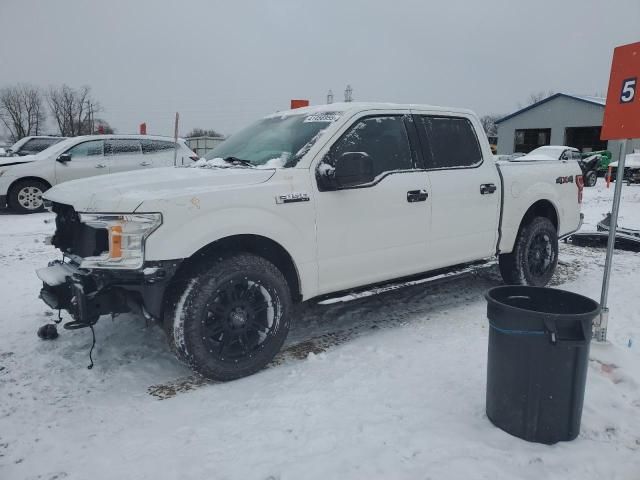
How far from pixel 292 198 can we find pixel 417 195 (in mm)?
1228

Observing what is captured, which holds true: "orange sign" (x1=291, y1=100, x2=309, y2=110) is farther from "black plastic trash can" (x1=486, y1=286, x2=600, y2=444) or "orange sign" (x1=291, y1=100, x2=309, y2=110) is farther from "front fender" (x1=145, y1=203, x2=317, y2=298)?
"black plastic trash can" (x1=486, y1=286, x2=600, y2=444)

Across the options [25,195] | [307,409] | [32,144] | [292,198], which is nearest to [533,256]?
[292,198]

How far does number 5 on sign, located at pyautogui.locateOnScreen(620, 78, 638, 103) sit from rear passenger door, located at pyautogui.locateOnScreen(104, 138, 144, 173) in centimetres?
974

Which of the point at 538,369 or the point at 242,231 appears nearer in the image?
the point at 538,369

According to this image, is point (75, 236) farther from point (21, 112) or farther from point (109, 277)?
point (21, 112)

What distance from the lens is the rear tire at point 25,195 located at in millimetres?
10648

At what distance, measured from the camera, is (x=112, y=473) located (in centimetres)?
262

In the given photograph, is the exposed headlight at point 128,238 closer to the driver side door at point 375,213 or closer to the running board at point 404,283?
the driver side door at point 375,213

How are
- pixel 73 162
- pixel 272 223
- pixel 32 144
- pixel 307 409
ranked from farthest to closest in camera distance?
1. pixel 32 144
2. pixel 73 162
3. pixel 272 223
4. pixel 307 409

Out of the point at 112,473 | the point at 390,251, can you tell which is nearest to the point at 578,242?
the point at 390,251

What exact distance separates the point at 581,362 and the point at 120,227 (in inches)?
107

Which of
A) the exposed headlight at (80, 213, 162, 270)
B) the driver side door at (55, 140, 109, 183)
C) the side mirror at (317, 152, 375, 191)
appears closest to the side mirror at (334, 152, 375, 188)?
the side mirror at (317, 152, 375, 191)

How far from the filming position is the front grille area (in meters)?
3.43

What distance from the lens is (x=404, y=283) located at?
455cm
